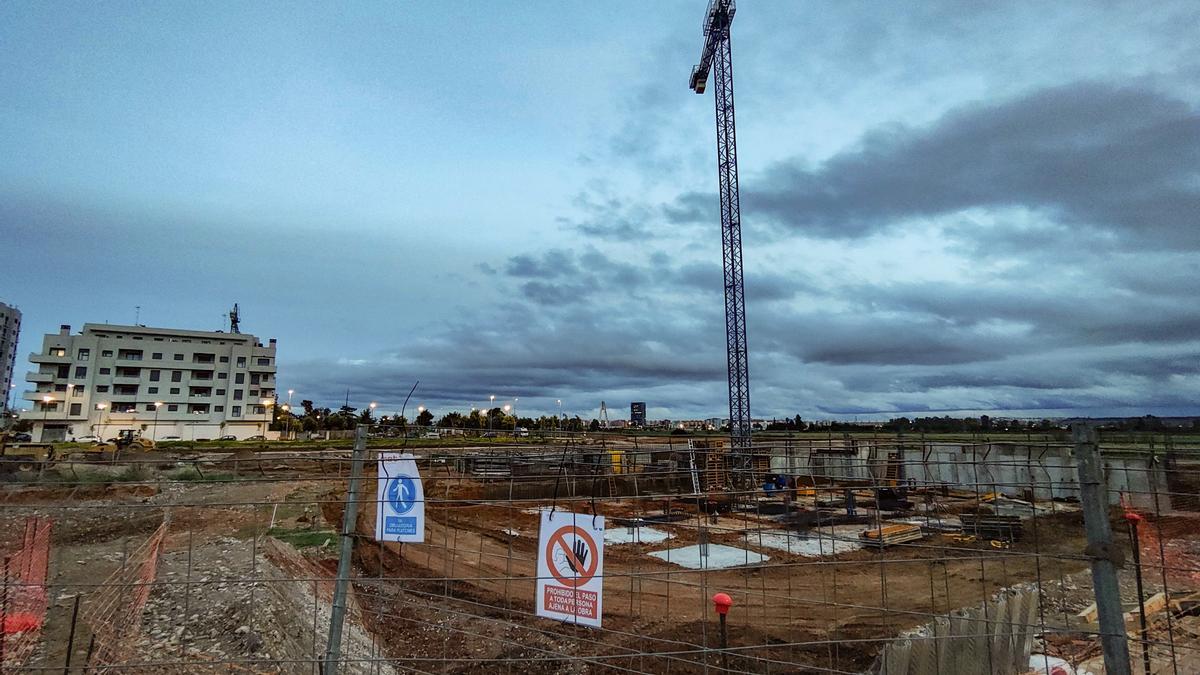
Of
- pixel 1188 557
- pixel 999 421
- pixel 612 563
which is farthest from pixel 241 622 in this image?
pixel 1188 557

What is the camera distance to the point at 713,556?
1858 centimetres

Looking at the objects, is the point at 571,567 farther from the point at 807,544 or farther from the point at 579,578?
the point at 807,544

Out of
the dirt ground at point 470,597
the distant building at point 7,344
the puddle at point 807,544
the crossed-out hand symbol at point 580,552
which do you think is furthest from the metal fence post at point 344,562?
the distant building at point 7,344

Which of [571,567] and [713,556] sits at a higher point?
[571,567]

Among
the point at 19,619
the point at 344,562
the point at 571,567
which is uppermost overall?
the point at 344,562

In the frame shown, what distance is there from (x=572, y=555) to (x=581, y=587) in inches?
11.0

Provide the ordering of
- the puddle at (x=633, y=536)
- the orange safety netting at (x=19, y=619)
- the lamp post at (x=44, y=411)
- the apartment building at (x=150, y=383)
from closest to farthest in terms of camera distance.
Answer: the orange safety netting at (x=19, y=619) < the puddle at (x=633, y=536) < the lamp post at (x=44, y=411) < the apartment building at (x=150, y=383)

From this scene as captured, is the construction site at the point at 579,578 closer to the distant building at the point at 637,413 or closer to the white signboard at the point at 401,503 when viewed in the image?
the white signboard at the point at 401,503

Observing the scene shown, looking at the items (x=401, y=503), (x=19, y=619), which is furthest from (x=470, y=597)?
(x=401, y=503)

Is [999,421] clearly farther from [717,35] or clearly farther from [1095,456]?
[717,35]

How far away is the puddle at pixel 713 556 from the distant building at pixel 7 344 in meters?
150

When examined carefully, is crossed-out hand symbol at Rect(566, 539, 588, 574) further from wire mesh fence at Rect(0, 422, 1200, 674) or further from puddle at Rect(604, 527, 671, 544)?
puddle at Rect(604, 527, 671, 544)

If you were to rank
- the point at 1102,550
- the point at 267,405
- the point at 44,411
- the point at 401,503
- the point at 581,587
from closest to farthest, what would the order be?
1. the point at 1102,550
2. the point at 401,503
3. the point at 581,587
4. the point at 44,411
5. the point at 267,405

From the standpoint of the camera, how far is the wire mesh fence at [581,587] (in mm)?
5359
